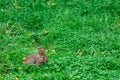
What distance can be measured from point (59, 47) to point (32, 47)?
0.52m

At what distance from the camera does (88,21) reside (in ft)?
28.0

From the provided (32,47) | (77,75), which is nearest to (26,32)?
(32,47)

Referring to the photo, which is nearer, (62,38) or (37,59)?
(37,59)

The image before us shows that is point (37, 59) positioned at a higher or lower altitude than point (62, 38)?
lower

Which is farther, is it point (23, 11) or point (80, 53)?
point (23, 11)

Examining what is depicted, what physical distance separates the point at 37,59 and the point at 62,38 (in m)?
1.28

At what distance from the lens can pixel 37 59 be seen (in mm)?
6797

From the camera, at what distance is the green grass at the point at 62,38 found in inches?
263

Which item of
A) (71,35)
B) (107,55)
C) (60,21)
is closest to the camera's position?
(107,55)

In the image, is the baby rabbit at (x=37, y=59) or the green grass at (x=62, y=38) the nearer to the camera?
the green grass at (x=62, y=38)

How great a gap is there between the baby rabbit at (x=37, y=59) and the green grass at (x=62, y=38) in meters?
0.08

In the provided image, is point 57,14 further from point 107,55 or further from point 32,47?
point 107,55

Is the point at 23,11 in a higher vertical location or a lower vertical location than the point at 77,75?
higher

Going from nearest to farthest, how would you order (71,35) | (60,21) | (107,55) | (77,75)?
1. (77,75)
2. (107,55)
3. (71,35)
4. (60,21)
